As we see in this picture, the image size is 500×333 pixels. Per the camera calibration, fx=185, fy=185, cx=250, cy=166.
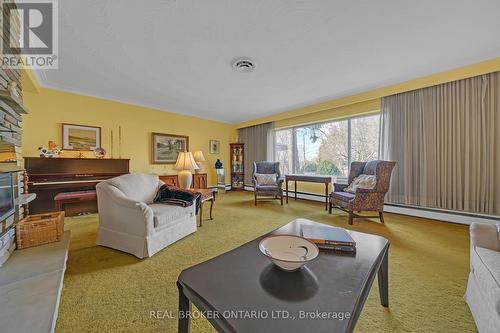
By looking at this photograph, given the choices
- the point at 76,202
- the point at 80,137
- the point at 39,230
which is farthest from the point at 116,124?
the point at 39,230

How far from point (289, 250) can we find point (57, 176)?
4143mm

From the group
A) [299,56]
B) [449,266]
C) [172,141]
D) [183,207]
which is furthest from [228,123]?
[449,266]

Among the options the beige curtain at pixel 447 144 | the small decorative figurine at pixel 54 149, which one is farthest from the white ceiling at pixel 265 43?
the small decorative figurine at pixel 54 149

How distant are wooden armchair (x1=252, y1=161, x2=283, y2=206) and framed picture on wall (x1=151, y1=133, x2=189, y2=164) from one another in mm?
2218

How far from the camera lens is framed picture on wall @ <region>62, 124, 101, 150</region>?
11.6 ft

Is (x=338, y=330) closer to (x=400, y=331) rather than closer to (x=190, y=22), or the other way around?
(x=400, y=331)

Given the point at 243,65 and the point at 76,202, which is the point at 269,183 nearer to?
the point at 243,65

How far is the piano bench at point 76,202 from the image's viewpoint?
9.50ft

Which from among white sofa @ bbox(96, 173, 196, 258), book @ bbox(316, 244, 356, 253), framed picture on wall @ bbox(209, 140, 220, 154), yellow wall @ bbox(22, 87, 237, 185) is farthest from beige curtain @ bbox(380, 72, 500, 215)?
A: yellow wall @ bbox(22, 87, 237, 185)

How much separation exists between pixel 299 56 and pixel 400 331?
2.83 metres

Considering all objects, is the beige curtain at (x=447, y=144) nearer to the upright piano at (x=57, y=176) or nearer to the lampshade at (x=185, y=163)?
the lampshade at (x=185, y=163)

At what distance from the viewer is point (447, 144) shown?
9.76 ft

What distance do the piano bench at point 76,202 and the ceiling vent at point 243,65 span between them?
3194mm

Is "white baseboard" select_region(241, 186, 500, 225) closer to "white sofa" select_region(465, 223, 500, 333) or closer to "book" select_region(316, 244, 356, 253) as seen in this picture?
"white sofa" select_region(465, 223, 500, 333)
